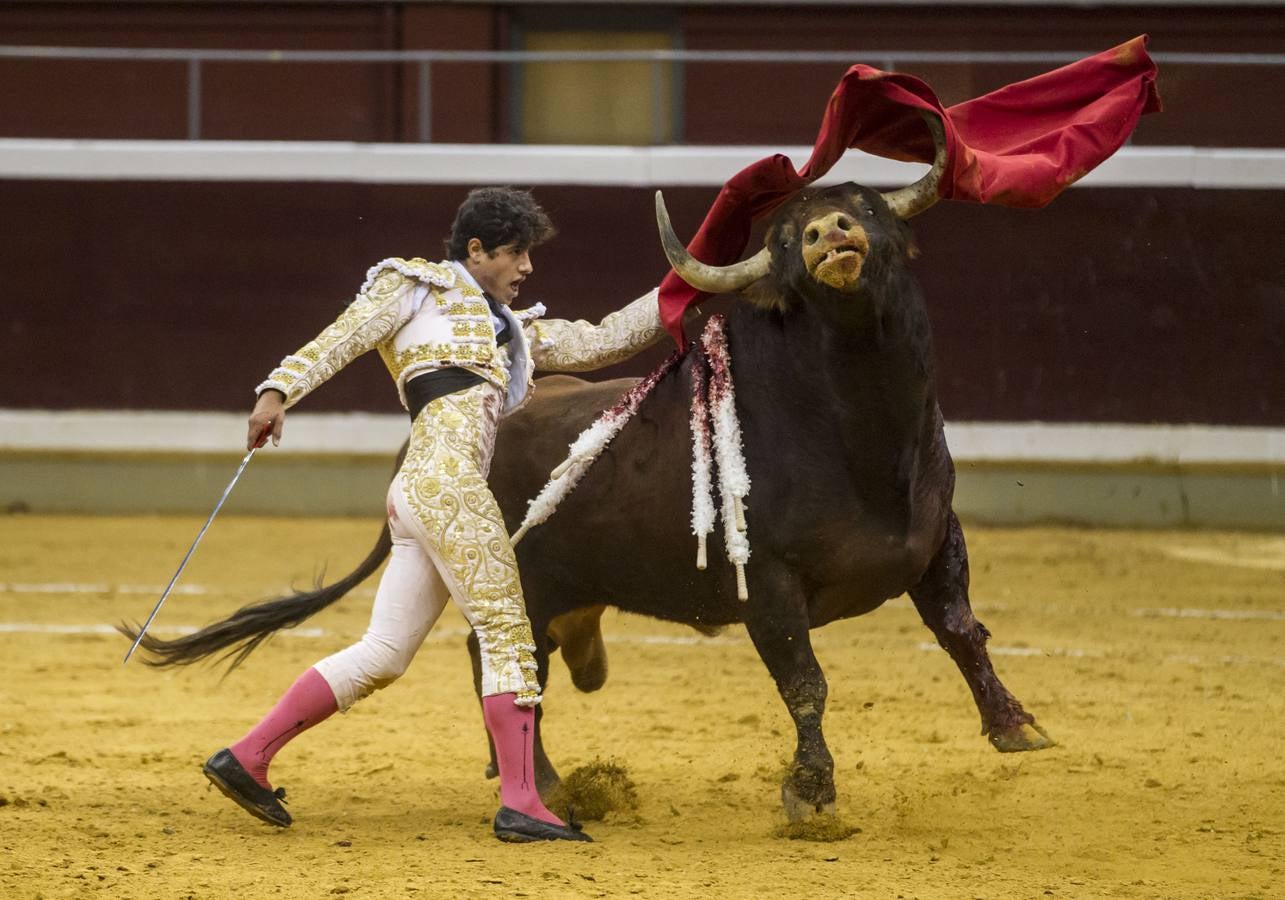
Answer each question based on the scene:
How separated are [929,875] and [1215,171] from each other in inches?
302

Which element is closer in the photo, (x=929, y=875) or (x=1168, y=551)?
(x=929, y=875)

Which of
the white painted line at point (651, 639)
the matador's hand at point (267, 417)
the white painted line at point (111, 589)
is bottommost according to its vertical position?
the white painted line at point (111, 589)

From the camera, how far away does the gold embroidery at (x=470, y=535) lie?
13.2 feet

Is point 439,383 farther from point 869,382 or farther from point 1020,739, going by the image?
point 1020,739

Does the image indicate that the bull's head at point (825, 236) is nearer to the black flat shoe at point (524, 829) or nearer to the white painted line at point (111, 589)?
the black flat shoe at point (524, 829)

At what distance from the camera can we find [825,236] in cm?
384

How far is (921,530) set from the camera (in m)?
4.14

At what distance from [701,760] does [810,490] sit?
1313mm

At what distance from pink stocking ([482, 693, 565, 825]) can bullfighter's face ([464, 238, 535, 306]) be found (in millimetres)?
964

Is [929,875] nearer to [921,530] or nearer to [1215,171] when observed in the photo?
[921,530]

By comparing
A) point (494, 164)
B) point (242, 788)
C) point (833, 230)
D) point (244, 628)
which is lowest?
point (242, 788)

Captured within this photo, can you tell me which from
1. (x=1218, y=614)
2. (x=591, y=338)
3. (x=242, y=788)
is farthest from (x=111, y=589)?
(x=1218, y=614)

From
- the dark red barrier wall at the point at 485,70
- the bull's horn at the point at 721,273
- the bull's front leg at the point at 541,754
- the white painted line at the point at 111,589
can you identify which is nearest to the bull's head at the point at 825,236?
the bull's horn at the point at 721,273

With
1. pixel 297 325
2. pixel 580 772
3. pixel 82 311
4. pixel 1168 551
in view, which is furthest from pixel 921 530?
pixel 82 311
